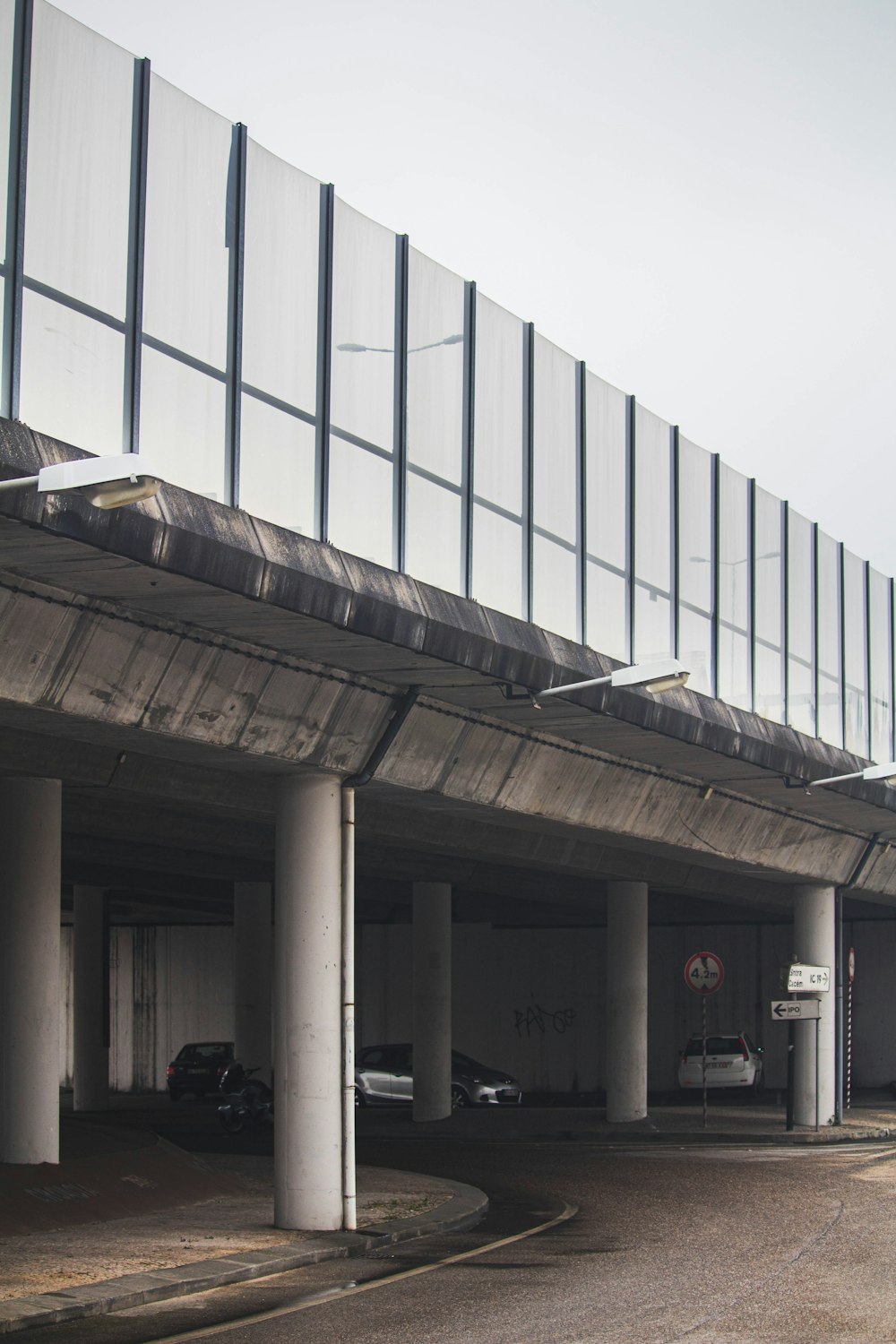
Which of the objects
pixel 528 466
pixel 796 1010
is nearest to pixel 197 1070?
pixel 796 1010

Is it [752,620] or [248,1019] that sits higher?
[752,620]

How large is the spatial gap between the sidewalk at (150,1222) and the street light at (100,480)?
18.5 feet

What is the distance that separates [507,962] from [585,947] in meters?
2.13

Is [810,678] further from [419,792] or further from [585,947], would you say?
[585,947]

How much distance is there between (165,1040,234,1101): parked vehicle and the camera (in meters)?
44.8

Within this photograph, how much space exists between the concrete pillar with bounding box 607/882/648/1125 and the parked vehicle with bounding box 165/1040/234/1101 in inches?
584

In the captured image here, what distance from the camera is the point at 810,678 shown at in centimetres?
2697

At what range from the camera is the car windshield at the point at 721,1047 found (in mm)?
40000

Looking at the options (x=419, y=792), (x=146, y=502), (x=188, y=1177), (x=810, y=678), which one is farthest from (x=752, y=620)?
(x=146, y=502)

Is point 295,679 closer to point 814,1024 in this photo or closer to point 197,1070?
point 814,1024

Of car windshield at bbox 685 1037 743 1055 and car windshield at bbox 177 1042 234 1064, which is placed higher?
car windshield at bbox 685 1037 743 1055

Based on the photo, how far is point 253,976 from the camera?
35.9 m

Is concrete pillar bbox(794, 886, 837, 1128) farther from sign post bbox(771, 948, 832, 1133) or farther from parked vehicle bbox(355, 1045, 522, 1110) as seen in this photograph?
parked vehicle bbox(355, 1045, 522, 1110)

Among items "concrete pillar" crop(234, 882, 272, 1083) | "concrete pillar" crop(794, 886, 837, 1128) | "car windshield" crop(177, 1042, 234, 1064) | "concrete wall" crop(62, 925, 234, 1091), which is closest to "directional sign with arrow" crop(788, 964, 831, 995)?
"concrete pillar" crop(794, 886, 837, 1128)
